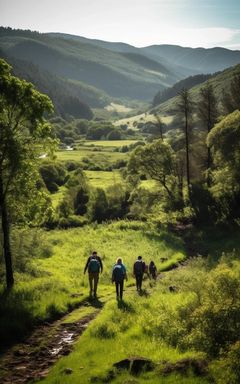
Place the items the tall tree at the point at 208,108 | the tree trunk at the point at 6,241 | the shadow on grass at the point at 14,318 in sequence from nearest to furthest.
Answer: the shadow on grass at the point at 14,318, the tree trunk at the point at 6,241, the tall tree at the point at 208,108

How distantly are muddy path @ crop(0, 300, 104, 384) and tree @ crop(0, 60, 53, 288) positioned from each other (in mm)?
5308

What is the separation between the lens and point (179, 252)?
138ft

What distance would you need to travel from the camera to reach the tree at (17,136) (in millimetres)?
23234

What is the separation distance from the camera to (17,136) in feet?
78.6

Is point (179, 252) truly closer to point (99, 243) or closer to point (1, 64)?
point (99, 243)

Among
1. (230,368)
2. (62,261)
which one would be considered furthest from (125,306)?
(62,261)

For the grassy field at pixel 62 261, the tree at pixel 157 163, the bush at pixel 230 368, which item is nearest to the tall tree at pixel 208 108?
the tree at pixel 157 163

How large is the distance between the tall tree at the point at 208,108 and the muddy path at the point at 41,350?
40.3m

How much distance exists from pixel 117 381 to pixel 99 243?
111 ft

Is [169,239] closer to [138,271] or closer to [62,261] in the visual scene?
[62,261]

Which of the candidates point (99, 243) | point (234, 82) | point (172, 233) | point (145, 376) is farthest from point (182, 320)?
point (234, 82)

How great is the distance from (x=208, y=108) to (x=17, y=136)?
1520 inches

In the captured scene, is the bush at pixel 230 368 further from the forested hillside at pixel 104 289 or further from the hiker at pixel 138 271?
the hiker at pixel 138 271

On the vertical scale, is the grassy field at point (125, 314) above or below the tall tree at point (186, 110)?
below
